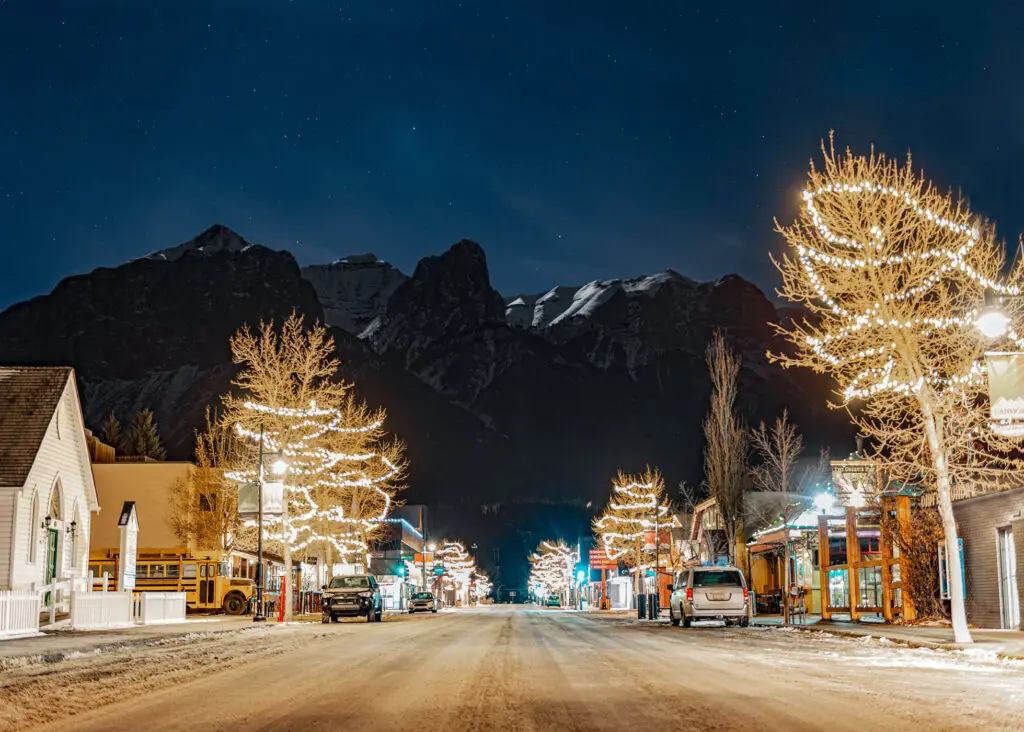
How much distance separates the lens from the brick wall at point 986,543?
2816 cm

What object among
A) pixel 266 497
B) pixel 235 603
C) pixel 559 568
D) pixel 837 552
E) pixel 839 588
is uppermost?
pixel 266 497

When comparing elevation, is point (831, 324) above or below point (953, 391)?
above

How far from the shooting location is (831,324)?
2558 cm

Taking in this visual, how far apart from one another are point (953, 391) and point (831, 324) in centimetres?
311

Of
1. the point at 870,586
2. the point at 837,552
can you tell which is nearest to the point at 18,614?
the point at 870,586

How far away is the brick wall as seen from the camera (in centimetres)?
2816

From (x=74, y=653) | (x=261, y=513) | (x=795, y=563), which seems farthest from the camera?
(x=795, y=563)

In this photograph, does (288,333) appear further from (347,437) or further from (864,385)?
(864,385)

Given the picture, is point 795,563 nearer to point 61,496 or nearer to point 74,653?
point 61,496

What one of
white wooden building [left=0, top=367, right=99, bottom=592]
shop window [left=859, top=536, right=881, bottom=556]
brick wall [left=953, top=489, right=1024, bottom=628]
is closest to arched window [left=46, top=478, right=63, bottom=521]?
white wooden building [left=0, top=367, right=99, bottom=592]

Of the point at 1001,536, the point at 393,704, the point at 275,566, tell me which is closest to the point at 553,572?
the point at 275,566

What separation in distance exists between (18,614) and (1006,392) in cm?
2314

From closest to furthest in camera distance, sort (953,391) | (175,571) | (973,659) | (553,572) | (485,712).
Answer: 1. (485,712)
2. (973,659)
3. (953,391)
4. (175,571)
5. (553,572)

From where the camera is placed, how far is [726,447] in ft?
202
